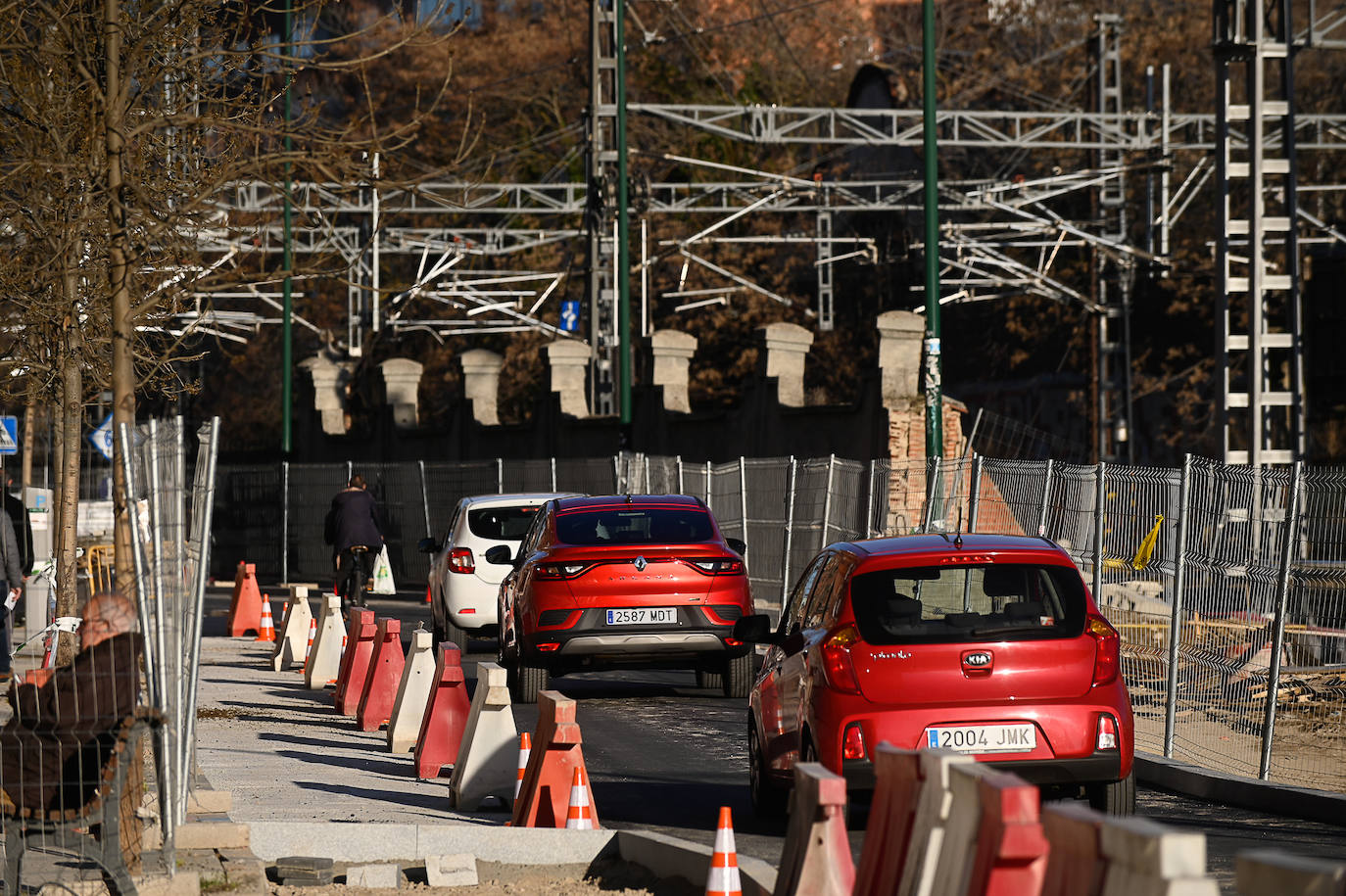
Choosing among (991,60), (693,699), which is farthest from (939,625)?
(991,60)

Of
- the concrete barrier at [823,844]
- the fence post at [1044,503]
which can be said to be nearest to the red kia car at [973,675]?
the concrete barrier at [823,844]

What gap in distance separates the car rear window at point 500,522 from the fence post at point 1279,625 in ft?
32.4

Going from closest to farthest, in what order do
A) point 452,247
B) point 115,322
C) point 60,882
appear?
point 60,882
point 115,322
point 452,247

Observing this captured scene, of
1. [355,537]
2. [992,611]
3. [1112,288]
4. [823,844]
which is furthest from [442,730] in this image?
[1112,288]

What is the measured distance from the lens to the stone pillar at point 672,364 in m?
33.8

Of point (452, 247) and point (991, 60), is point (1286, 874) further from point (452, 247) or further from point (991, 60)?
point (991, 60)

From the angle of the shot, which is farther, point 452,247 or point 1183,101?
point 1183,101

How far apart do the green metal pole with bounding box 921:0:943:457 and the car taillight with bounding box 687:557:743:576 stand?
6582mm

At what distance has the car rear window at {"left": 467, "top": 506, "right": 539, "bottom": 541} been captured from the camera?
20562 millimetres

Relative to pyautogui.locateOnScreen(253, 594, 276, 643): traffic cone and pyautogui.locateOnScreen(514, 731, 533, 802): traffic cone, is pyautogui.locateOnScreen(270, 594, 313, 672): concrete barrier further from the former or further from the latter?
pyautogui.locateOnScreen(514, 731, 533, 802): traffic cone

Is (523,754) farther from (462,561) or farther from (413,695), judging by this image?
(462,561)

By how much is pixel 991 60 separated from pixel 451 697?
53.7 metres

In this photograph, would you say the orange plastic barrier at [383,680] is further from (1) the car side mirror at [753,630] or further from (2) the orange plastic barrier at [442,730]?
(1) the car side mirror at [753,630]

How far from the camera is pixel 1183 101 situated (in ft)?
188
